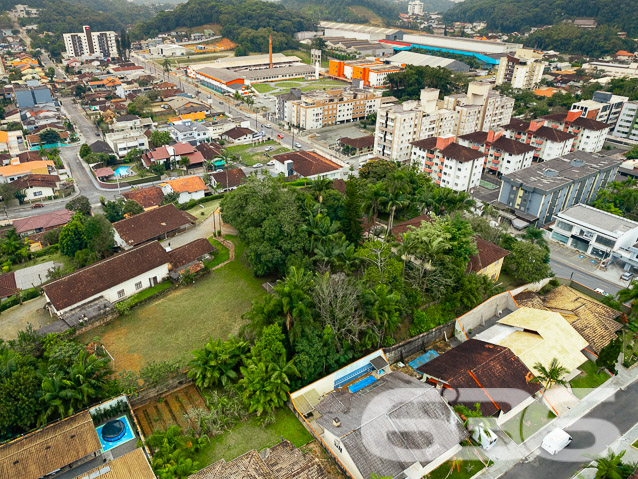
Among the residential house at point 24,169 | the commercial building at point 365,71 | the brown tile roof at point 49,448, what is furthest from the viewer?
the commercial building at point 365,71

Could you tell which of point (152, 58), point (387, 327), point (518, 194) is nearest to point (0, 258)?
point (387, 327)

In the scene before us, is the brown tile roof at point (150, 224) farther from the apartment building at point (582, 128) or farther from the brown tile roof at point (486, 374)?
the apartment building at point (582, 128)

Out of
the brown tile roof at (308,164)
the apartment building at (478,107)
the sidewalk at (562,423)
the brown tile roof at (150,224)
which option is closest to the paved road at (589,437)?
the sidewalk at (562,423)

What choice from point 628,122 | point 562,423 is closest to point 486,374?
point 562,423

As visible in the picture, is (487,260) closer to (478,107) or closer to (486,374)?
(486,374)

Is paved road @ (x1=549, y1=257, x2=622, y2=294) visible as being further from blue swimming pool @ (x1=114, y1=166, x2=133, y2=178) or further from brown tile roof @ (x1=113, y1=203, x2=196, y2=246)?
blue swimming pool @ (x1=114, y1=166, x2=133, y2=178)

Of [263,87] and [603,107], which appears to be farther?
[263,87]

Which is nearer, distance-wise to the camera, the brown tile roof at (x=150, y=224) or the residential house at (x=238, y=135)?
the brown tile roof at (x=150, y=224)
